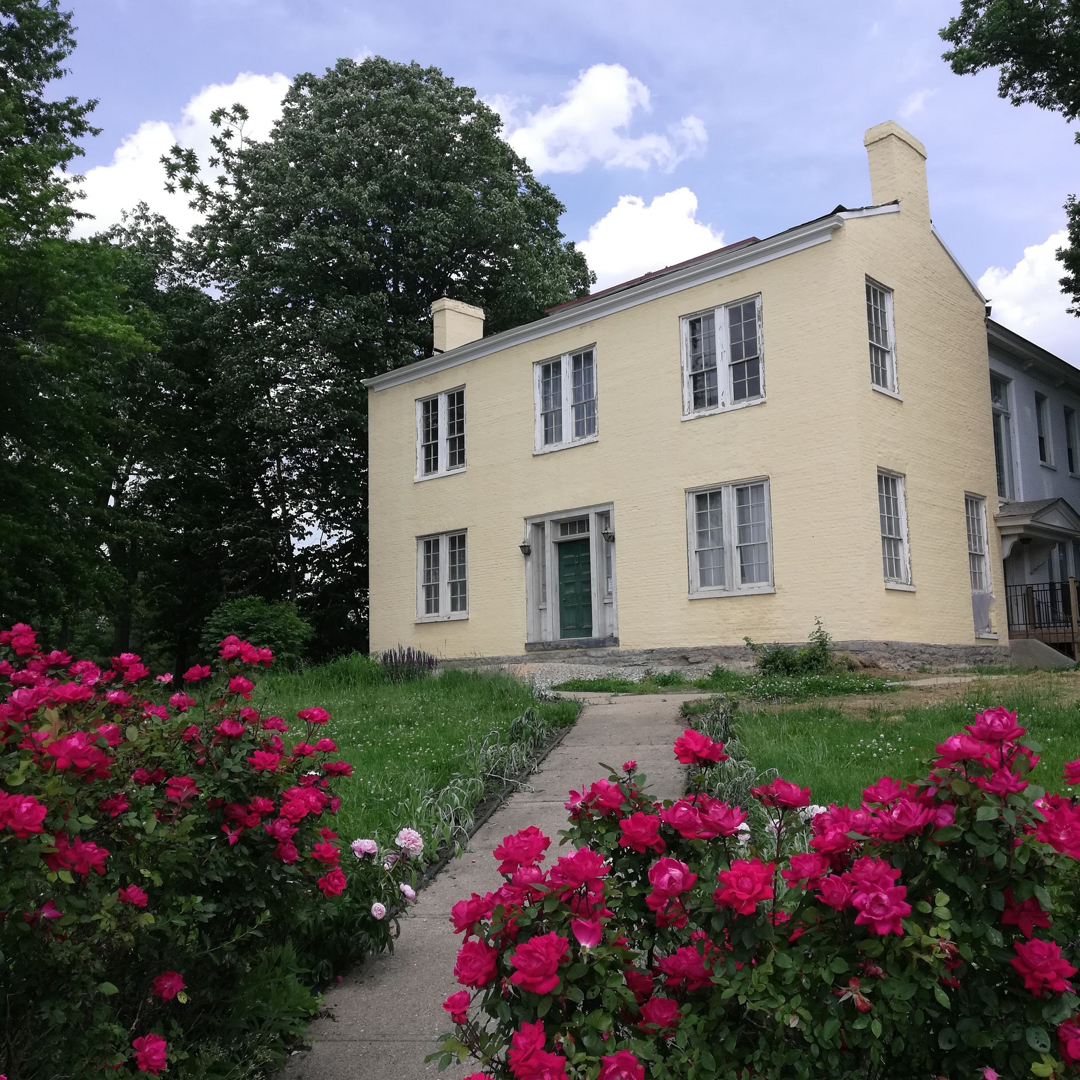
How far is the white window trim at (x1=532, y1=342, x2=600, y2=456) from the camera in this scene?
1830 centimetres

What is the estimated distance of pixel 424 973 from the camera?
14.9ft

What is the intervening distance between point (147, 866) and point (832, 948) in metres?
1.92

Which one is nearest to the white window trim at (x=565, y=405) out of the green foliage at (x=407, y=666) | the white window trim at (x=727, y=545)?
the white window trim at (x=727, y=545)

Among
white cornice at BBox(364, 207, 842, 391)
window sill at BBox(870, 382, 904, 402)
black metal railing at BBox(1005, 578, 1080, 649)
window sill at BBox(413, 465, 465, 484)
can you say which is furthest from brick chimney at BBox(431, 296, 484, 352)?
black metal railing at BBox(1005, 578, 1080, 649)

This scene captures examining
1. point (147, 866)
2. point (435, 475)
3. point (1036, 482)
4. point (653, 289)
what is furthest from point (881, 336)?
point (147, 866)

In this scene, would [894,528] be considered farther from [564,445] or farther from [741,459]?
[564,445]

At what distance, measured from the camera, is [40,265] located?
16.9 metres

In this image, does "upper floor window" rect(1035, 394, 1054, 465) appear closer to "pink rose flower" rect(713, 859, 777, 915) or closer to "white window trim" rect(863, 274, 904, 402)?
"white window trim" rect(863, 274, 904, 402)

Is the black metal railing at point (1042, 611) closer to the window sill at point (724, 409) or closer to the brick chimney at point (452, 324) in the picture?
the window sill at point (724, 409)

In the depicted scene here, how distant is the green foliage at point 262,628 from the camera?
18.0 metres

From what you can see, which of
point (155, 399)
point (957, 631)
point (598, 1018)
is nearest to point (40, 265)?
point (155, 399)

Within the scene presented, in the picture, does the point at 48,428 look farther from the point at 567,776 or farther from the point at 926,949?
the point at 926,949

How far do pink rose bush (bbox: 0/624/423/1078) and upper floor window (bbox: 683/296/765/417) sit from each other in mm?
12949

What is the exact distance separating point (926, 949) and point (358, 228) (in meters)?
27.3
